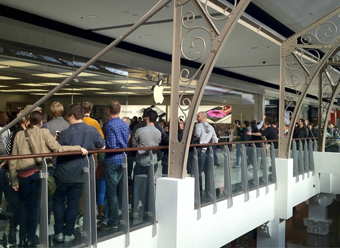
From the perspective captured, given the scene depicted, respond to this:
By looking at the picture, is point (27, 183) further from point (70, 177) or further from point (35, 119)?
point (35, 119)

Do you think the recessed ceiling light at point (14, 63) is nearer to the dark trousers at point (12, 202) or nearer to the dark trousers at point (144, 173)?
the dark trousers at point (144, 173)

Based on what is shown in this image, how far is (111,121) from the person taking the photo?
5.86 meters

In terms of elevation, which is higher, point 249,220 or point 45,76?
point 45,76

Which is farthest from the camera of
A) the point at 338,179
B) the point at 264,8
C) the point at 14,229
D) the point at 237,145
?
the point at 338,179

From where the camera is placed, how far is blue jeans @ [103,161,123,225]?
523 centimetres

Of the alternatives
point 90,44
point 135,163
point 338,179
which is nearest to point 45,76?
point 90,44

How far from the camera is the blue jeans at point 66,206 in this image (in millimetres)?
4520

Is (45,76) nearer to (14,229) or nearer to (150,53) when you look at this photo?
(150,53)

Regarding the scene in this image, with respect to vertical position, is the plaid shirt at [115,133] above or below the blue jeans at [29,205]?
above

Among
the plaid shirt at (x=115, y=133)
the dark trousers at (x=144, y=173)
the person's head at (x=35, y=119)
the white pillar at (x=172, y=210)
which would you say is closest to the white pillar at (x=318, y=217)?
the white pillar at (x=172, y=210)

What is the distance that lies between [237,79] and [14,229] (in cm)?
1918

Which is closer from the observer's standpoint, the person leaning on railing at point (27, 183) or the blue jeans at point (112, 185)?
the person leaning on railing at point (27, 183)

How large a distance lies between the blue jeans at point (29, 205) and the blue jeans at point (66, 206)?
291mm

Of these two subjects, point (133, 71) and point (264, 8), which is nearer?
point (264, 8)
